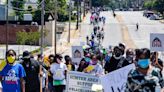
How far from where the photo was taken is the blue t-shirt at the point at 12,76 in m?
10.4

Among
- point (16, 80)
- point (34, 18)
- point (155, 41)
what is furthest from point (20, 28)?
point (16, 80)

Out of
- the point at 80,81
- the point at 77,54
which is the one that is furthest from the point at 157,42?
the point at 80,81

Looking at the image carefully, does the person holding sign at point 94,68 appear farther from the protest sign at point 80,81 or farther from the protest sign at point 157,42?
the protest sign at point 157,42

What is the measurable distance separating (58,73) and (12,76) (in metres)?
3.37

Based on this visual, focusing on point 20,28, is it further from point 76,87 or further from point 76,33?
point 76,87

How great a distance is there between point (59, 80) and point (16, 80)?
339cm

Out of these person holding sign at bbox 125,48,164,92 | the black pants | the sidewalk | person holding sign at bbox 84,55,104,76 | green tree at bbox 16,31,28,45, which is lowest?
the sidewalk

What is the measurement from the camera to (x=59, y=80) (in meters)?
13.7

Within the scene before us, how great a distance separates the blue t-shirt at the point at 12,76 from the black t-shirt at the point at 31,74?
143 centimetres

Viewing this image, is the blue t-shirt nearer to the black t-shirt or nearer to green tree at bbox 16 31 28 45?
the black t-shirt

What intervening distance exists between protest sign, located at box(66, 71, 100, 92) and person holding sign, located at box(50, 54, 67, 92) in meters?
1.43

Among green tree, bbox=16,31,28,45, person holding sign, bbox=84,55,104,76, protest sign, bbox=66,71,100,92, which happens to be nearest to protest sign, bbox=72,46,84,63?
person holding sign, bbox=84,55,104,76

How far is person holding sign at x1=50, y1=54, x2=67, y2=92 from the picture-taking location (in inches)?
535

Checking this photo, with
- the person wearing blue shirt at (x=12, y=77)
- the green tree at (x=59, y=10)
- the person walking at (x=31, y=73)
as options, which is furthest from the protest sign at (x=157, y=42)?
the green tree at (x=59, y=10)
